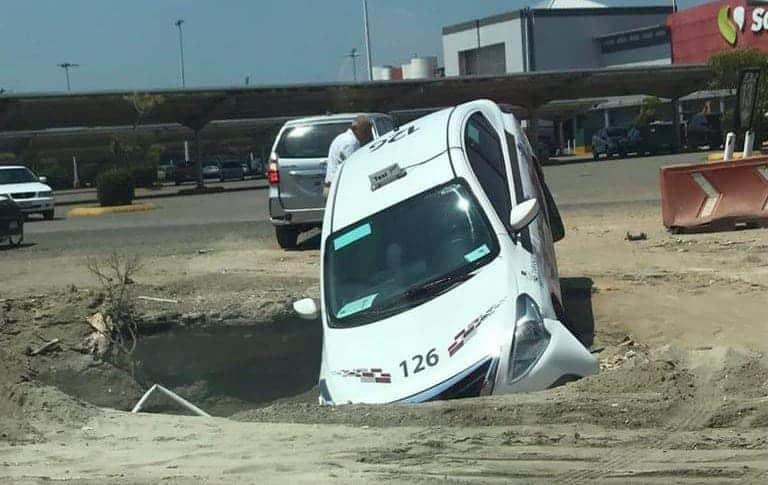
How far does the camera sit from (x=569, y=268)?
39.6 feet

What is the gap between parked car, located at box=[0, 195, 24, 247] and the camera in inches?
731

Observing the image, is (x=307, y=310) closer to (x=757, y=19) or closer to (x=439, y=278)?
(x=439, y=278)

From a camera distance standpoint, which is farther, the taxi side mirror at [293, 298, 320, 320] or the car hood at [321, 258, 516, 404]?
the taxi side mirror at [293, 298, 320, 320]

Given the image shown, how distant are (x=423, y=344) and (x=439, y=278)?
0.69 metres

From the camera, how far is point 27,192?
91.2 feet

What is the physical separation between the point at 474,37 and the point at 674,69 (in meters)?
38.4

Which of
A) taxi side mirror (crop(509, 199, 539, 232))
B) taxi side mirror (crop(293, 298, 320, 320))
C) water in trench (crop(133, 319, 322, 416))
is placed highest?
taxi side mirror (crop(509, 199, 539, 232))

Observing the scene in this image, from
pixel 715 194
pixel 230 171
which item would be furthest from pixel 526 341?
pixel 230 171

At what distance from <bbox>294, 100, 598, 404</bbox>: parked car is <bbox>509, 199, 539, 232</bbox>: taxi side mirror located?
0.03 feet

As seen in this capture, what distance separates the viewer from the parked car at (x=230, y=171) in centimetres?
6425

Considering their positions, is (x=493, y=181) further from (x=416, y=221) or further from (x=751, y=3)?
(x=751, y=3)

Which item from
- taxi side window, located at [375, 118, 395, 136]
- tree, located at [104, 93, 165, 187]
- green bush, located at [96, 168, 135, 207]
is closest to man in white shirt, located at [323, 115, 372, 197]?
taxi side window, located at [375, 118, 395, 136]

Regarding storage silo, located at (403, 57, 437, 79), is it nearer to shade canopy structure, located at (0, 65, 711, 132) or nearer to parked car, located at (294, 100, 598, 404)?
shade canopy structure, located at (0, 65, 711, 132)

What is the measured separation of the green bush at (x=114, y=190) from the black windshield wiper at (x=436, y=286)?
83.0ft
